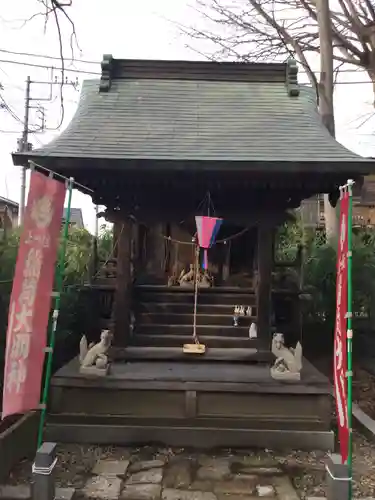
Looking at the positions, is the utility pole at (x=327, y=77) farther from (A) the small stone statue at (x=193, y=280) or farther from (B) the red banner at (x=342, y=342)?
(B) the red banner at (x=342, y=342)

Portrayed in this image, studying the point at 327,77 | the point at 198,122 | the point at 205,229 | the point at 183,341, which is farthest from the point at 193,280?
the point at 327,77

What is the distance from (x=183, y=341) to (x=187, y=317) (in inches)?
18.3

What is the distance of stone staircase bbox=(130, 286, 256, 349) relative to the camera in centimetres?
738

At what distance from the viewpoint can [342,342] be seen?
4289 millimetres

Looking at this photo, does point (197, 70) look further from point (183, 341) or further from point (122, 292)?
point (183, 341)

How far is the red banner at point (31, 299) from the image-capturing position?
4.21 m

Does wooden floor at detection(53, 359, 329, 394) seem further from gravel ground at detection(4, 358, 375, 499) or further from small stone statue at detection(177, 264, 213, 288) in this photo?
small stone statue at detection(177, 264, 213, 288)

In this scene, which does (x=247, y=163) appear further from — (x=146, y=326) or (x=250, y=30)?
(x=250, y=30)

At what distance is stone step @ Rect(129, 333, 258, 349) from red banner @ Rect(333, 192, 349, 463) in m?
3.03

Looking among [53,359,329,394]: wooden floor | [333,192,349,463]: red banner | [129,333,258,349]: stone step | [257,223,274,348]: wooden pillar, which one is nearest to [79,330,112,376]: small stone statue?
[53,359,329,394]: wooden floor

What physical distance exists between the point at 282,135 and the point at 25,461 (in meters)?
5.00

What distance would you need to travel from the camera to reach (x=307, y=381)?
6.19m

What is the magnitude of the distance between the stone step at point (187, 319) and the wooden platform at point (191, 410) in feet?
4.51

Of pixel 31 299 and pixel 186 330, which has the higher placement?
pixel 31 299
